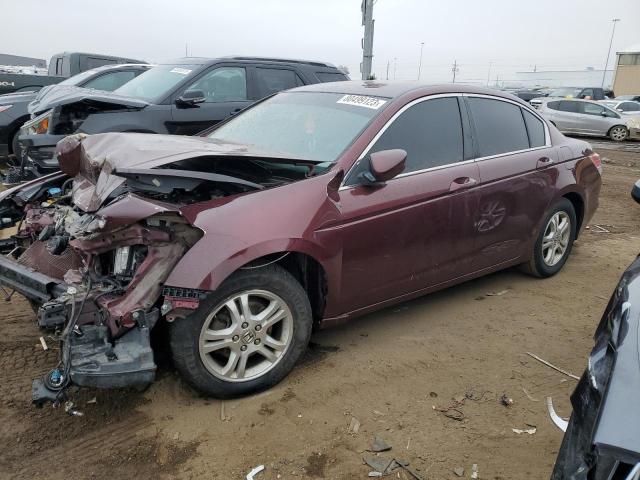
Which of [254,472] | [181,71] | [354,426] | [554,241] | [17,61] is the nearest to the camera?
[254,472]

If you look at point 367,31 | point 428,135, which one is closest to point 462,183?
point 428,135

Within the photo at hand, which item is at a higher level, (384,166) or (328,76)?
(328,76)

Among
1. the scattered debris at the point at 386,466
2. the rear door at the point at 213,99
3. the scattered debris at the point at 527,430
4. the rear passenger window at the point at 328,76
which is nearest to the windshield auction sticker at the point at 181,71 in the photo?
the rear door at the point at 213,99

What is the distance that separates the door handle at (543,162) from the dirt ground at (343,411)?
4.08ft

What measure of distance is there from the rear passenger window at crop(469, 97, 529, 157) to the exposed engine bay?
1624 mm

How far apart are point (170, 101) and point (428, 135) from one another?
3987 mm

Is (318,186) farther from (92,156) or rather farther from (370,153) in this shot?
(92,156)

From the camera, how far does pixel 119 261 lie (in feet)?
9.28

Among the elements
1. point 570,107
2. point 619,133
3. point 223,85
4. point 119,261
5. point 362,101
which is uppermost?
point 362,101

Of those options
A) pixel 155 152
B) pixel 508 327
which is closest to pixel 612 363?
pixel 508 327

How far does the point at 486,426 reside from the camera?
2.82m

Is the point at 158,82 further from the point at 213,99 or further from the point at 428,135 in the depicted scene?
the point at 428,135

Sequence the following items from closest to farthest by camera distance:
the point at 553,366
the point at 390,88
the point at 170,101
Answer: the point at 553,366 → the point at 390,88 → the point at 170,101

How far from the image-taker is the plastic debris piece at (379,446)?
262cm
